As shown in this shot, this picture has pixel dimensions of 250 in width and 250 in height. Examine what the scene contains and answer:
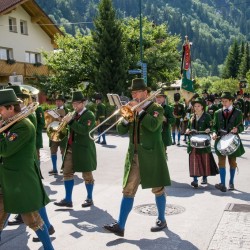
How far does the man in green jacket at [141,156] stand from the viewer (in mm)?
5426

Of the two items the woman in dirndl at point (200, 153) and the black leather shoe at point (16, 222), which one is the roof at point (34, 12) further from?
the black leather shoe at point (16, 222)

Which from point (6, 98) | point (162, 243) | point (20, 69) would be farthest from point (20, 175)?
point (20, 69)

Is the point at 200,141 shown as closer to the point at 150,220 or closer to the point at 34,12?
the point at 150,220

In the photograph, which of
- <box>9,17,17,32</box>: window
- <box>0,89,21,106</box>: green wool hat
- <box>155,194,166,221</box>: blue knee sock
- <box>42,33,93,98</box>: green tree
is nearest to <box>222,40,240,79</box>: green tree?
<box>9,17,17,32</box>: window

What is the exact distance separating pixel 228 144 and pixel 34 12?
2934 cm

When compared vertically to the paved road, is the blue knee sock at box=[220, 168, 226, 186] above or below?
above

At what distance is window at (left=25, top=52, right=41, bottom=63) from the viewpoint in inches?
1359

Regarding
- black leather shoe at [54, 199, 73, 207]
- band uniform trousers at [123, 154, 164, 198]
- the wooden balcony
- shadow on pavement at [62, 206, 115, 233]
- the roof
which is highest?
the roof

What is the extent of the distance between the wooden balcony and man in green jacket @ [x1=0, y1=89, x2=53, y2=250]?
2674 centimetres

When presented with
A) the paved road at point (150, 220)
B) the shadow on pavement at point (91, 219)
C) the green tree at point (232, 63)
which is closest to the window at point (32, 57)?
the paved road at point (150, 220)

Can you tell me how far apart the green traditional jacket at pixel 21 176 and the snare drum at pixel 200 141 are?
14.0 ft

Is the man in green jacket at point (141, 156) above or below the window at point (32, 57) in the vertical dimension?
below

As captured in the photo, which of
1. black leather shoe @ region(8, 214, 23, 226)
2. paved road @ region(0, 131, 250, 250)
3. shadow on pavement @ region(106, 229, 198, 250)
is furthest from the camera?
black leather shoe @ region(8, 214, 23, 226)

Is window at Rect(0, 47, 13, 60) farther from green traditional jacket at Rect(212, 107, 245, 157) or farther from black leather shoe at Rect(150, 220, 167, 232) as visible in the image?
black leather shoe at Rect(150, 220, 167, 232)
